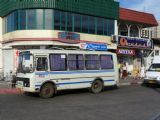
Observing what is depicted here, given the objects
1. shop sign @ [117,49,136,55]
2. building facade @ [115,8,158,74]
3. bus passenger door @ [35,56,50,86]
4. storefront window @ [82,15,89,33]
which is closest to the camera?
bus passenger door @ [35,56,50,86]

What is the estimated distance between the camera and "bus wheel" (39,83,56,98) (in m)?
17.5

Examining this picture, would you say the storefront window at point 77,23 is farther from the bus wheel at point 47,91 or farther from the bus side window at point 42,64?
the bus wheel at point 47,91

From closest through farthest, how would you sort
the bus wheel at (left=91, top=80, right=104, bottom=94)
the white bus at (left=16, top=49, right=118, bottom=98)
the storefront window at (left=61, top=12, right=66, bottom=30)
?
the white bus at (left=16, top=49, right=118, bottom=98), the bus wheel at (left=91, top=80, right=104, bottom=94), the storefront window at (left=61, top=12, right=66, bottom=30)

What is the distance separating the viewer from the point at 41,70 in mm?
17531

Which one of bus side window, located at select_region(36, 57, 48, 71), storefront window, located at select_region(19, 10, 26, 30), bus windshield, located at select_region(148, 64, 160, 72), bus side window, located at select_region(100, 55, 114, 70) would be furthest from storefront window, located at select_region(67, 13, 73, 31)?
bus side window, located at select_region(36, 57, 48, 71)

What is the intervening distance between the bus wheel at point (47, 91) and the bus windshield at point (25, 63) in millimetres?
1104

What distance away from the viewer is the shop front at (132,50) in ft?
116

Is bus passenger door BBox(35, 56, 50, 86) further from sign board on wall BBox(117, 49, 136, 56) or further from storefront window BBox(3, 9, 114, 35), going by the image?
sign board on wall BBox(117, 49, 136, 56)

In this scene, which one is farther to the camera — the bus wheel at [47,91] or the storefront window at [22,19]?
the storefront window at [22,19]

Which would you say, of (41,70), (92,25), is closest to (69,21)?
(92,25)

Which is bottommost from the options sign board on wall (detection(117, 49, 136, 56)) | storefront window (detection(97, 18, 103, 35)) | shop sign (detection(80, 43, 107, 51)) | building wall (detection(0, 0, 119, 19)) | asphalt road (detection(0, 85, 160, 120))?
asphalt road (detection(0, 85, 160, 120))

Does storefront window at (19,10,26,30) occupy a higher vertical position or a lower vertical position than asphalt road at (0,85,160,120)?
higher

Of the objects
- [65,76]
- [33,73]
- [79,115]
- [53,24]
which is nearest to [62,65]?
[65,76]

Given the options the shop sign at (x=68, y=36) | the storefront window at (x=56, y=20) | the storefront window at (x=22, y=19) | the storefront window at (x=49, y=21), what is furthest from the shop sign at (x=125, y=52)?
the storefront window at (x=22, y=19)
